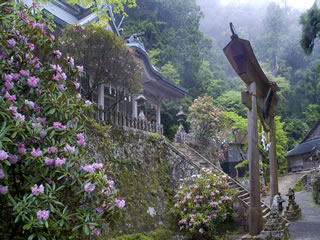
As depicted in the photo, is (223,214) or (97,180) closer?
(97,180)

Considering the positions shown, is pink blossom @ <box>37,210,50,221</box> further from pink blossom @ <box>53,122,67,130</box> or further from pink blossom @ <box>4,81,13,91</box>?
pink blossom @ <box>4,81,13,91</box>

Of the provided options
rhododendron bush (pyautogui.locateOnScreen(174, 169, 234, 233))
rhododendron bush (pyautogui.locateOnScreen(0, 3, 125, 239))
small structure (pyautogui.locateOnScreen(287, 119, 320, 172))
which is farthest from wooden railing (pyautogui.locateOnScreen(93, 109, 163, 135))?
small structure (pyautogui.locateOnScreen(287, 119, 320, 172))

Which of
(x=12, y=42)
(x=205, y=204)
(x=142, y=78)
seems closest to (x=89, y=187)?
(x=12, y=42)

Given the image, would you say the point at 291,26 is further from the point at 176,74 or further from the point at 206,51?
the point at 176,74

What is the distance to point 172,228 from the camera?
9797 mm

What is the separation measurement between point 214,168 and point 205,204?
3.49m

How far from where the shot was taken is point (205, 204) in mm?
9352

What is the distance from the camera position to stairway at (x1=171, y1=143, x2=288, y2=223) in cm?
1020

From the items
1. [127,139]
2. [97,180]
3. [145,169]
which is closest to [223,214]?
[145,169]

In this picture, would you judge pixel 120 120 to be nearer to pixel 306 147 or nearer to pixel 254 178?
pixel 254 178

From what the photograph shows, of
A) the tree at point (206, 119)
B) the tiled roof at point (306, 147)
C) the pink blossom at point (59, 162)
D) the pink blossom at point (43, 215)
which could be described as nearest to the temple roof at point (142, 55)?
the tree at point (206, 119)

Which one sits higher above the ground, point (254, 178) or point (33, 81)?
point (33, 81)

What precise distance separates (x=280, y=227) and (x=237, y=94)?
25.5m

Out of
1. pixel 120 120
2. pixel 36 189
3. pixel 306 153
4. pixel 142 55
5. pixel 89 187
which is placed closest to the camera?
pixel 36 189
